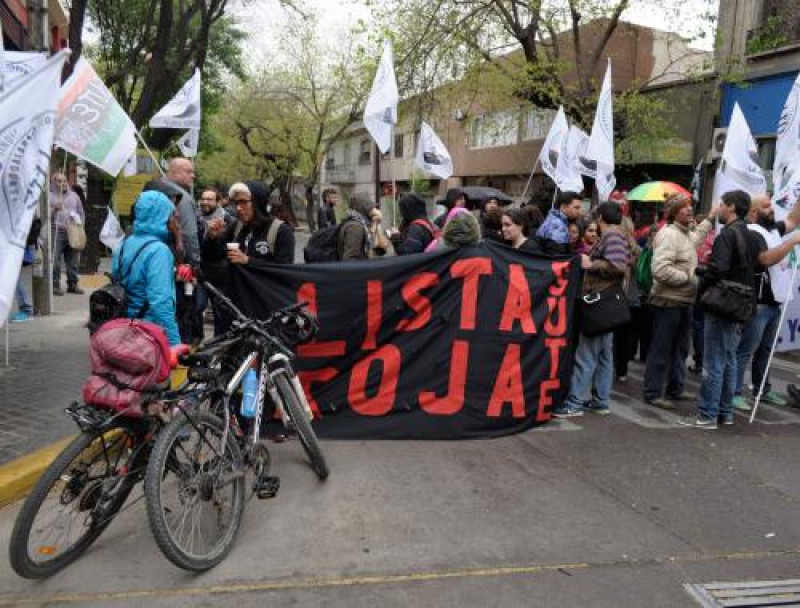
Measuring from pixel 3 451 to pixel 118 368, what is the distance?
177 centimetres

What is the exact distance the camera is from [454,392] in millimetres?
5512

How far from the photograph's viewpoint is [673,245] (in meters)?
6.23

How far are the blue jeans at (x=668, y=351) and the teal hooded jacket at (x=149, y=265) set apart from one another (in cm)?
437

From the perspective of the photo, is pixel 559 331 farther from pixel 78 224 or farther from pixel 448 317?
pixel 78 224

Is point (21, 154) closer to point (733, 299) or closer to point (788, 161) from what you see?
point (733, 299)

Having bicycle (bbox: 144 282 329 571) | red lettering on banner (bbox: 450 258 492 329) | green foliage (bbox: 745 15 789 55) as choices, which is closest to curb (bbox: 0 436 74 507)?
bicycle (bbox: 144 282 329 571)

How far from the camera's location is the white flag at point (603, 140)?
876 cm

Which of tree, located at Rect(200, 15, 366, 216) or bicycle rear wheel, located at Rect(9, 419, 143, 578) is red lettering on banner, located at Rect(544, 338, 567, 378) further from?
tree, located at Rect(200, 15, 366, 216)

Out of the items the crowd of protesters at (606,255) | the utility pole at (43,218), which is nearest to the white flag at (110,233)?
the utility pole at (43,218)

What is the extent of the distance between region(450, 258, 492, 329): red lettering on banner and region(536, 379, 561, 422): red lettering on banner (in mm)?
828

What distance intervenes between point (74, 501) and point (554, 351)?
3823mm

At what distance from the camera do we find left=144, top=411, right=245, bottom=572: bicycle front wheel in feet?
10.5

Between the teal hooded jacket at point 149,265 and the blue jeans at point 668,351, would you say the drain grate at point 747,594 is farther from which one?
the teal hooded jacket at point 149,265

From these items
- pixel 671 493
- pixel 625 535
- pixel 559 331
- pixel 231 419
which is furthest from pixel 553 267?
pixel 231 419
